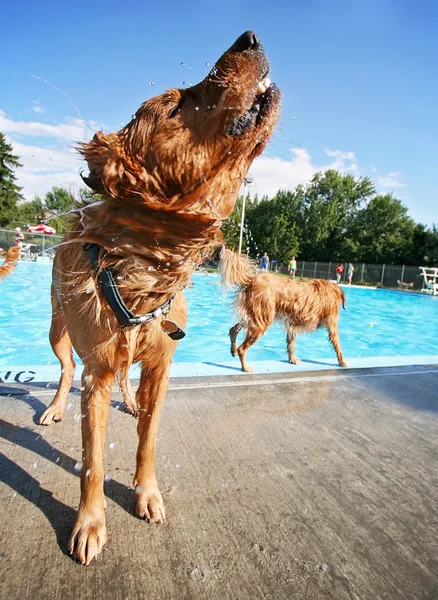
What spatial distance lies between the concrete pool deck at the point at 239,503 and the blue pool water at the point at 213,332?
2.77 meters

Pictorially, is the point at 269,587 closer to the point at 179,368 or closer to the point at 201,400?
the point at 201,400

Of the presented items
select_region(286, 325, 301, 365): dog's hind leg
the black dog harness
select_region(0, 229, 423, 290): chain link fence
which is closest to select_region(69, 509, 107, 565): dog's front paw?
the black dog harness

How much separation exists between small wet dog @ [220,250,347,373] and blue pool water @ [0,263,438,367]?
1.15ft

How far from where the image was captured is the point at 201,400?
338 cm

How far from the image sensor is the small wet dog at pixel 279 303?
557 cm

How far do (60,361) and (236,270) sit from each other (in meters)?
3.10

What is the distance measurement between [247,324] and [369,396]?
2.27 meters

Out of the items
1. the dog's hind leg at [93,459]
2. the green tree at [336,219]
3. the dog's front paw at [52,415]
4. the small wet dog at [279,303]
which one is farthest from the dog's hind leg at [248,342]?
the green tree at [336,219]

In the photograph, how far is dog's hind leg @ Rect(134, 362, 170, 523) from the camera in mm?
2008

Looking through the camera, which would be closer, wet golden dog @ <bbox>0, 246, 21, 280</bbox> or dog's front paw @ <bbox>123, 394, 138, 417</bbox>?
dog's front paw @ <bbox>123, 394, 138, 417</bbox>

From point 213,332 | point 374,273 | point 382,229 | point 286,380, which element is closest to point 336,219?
point 382,229

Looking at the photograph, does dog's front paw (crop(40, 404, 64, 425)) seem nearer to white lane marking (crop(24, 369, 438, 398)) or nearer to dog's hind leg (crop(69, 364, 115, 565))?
white lane marking (crop(24, 369, 438, 398))

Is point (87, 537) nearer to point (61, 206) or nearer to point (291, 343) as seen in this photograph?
point (61, 206)

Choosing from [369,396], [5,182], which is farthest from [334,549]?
[5,182]
